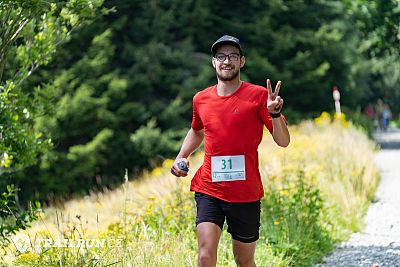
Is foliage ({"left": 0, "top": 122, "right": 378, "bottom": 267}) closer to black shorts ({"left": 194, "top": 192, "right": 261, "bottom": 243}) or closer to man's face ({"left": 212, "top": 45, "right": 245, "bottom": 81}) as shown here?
black shorts ({"left": 194, "top": 192, "right": 261, "bottom": 243})

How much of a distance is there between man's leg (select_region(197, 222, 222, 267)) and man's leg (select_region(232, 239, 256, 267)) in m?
0.22

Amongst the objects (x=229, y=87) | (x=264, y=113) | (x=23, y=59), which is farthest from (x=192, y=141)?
(x=23, y=59)

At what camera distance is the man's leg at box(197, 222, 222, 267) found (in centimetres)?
438

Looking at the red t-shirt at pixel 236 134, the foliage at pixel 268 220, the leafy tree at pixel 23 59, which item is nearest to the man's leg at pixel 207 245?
the red t-shirt at pixel 236 134

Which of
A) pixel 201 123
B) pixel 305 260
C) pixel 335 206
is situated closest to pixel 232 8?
pixel 335 206

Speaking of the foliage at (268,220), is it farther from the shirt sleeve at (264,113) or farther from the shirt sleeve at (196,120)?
the shirt sleeve at (264,113)

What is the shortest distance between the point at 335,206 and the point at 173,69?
→ 14.4 meters

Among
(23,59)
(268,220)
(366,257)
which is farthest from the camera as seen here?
(23,59)

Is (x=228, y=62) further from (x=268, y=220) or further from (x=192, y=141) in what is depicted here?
(x=268, y=220)

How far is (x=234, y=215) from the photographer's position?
4.52 meters

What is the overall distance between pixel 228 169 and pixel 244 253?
0.54 metres

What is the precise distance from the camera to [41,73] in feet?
66.8

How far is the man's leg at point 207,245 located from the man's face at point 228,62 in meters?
0.88

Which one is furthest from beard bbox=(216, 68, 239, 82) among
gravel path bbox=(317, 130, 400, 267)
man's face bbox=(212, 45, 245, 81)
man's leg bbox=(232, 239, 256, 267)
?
gravel path bbox=(317, 130, 400, 267)
